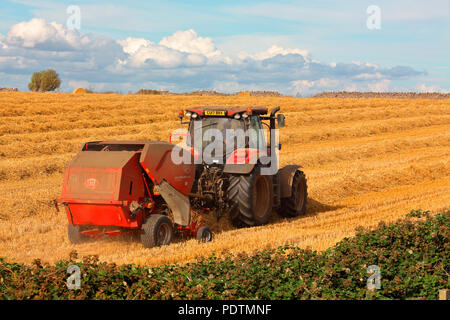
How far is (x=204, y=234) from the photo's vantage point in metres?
8.77

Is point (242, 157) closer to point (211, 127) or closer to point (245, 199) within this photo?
point (245, 199)

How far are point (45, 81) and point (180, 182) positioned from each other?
5636cm

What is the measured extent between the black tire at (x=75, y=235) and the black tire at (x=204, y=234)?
1.69 m

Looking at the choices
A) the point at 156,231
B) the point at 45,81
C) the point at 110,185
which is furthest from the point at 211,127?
the point at 45,81

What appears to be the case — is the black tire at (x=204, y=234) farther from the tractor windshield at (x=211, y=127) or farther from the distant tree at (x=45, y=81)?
the distant tree at (x=45, y=81)

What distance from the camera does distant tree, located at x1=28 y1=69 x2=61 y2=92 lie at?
61.4 m

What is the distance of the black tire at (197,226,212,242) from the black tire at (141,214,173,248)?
0.44 meters

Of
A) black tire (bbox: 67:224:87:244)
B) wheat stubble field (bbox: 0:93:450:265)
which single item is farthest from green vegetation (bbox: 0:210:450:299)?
black tire (bbox: 67:224:87:244)

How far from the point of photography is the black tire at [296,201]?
1101 cm

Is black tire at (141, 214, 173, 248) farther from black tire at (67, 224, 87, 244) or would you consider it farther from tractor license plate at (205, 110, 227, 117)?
tractor license plate at (205, 110, 227, 117)

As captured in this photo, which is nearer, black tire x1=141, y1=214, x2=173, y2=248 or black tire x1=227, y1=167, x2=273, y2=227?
black tire x1=141, y1=214, x2=173, y2=248

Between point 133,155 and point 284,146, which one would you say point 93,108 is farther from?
point 133,155

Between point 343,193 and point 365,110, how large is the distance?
19928 millimetres
